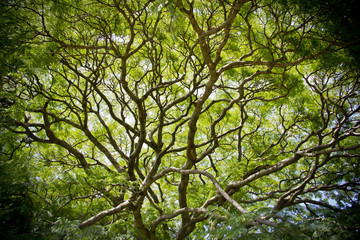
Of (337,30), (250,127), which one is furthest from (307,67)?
(337,30)

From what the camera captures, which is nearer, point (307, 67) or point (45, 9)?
point (45, 9)

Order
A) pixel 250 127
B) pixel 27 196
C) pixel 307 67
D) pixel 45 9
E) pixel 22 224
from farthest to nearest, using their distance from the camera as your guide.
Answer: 1. pixel 250 127
2. pixel 307 67
3. pixel 45 9
4. pixel 27 196
5. pixel 22 224

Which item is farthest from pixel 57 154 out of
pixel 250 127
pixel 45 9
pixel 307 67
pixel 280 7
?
pixel 307 67

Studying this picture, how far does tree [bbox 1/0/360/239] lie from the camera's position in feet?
13.5

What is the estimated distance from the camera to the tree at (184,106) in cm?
413

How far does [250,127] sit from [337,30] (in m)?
6.25

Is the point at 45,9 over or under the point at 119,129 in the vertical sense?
under

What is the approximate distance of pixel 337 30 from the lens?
324cm

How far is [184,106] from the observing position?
916cm

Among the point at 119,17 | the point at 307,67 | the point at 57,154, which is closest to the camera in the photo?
the point at 119,17

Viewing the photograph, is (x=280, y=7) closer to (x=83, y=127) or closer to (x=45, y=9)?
(x=45, y=9)

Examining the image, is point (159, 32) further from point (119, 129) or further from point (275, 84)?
point (119, 129)

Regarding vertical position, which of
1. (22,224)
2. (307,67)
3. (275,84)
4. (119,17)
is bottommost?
(22,224)

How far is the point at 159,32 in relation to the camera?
22.3 feet
